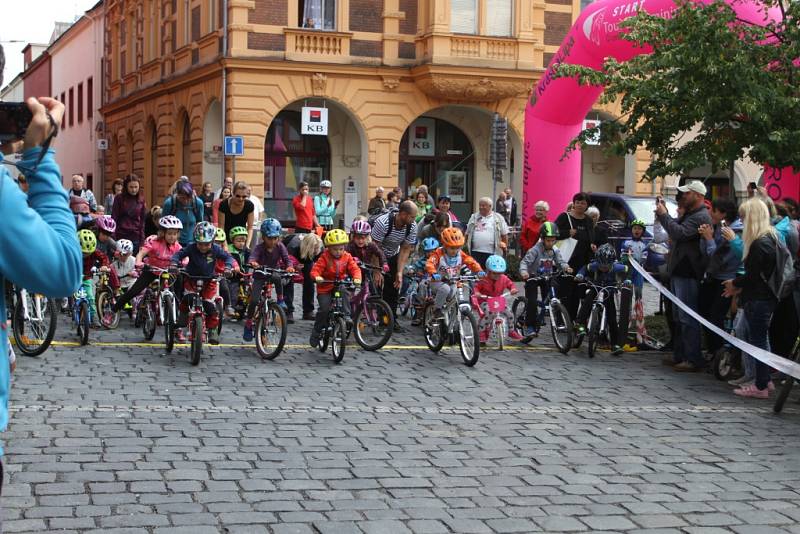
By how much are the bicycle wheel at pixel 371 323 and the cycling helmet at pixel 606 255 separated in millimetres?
2508

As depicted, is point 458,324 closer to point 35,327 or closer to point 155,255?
point 155,255

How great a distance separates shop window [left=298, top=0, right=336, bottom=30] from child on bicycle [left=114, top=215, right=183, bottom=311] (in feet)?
61.3

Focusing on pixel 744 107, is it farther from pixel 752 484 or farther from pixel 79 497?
pixel 79 497

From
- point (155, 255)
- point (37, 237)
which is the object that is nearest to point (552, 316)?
point (155, 255)

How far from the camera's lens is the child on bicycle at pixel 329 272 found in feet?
40.2

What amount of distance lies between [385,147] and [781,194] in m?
18.3

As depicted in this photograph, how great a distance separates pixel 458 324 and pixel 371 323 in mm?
1136

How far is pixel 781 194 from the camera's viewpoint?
14.6 meters

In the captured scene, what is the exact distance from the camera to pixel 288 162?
110 ft

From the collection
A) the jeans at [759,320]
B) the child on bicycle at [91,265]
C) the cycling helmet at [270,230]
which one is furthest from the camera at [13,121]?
the child on bicycle at [91,265]

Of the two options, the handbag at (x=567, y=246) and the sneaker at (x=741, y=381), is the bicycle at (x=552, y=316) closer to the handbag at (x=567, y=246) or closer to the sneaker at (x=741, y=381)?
the handbag at (x=567, y=246)

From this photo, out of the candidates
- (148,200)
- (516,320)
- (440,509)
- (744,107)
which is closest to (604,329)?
(516,320)

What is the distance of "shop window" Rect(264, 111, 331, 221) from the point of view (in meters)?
33.1

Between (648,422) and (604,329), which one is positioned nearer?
(648,422)
